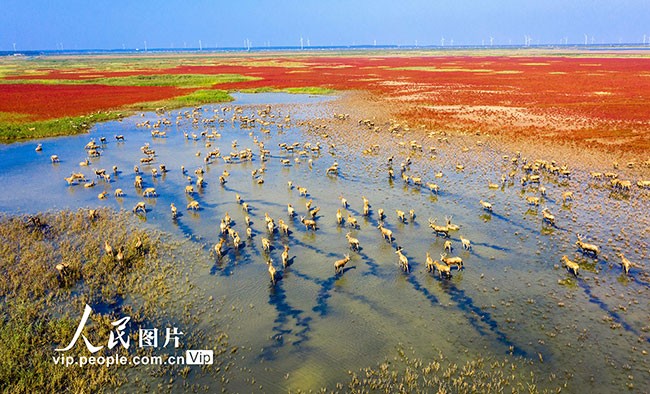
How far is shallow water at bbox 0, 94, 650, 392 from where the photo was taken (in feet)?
41.8

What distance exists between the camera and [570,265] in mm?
16453

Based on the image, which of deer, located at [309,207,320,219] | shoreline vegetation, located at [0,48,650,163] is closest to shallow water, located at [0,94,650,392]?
deer, located at [309,207,320,219]

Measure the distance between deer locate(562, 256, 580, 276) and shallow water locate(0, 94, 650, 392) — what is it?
299 mm

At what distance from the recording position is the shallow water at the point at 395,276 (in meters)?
12.7

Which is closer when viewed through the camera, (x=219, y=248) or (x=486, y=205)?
(x=219, y=248)

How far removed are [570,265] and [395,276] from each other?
22.6ft

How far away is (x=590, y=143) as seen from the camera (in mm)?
36969

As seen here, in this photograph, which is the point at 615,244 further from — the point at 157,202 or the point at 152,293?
the point at 157,202

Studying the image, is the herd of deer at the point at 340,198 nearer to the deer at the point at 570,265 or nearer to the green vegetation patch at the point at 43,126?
the deer at the point at 570,265

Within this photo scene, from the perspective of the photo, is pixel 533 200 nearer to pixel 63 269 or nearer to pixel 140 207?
pixel 140 207

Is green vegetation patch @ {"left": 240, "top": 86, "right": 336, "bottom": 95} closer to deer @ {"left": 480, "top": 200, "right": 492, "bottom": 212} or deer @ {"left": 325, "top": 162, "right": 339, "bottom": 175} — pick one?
deer @ {"left": 325, "top": 162, "right": 339, "bottom": 175}

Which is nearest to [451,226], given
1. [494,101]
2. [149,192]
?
[149,192]

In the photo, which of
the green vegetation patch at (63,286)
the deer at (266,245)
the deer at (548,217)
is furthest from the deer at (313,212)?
the deer at (548,217)

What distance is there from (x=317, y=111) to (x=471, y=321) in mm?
45654
